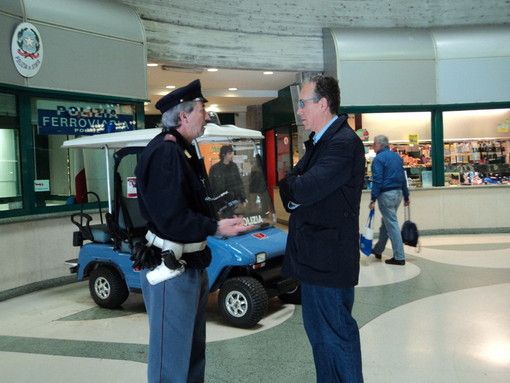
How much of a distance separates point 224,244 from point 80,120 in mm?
3414

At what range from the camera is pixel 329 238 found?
8.32 ft

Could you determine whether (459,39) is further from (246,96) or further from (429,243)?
(246,96)

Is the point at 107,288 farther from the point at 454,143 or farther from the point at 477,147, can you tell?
the point at 477,147

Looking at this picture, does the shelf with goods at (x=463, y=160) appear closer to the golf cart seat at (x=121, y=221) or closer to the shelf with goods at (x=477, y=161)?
the shelf with goods at (x=477, y=161)

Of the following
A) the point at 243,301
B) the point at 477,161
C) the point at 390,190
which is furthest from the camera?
the point at 477,161

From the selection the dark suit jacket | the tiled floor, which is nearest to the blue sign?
the tiled floor

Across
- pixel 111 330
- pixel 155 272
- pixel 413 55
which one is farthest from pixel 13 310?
pixel 413 55

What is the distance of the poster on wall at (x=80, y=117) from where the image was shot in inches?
249

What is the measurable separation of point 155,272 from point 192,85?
3.09 feet

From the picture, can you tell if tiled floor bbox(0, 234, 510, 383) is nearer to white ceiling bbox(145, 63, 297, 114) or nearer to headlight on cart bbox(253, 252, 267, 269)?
headlight on cart bbox(253, 252, 267, 269)

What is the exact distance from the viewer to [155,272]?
7.64 feet

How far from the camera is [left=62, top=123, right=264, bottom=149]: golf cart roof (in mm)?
4621

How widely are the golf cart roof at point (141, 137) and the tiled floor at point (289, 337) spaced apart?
172 centimetres

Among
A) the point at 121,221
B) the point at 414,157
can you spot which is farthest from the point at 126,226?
the point at 414,157
